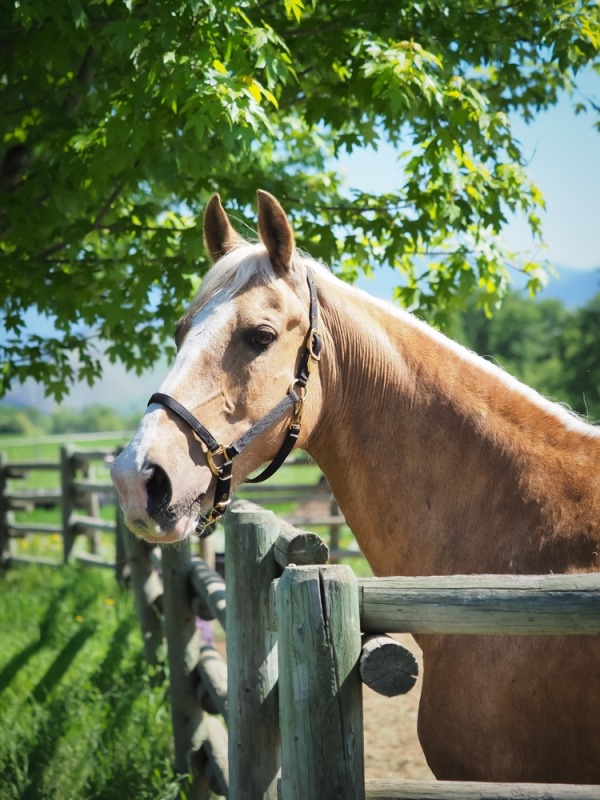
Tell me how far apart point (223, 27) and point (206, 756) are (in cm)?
389

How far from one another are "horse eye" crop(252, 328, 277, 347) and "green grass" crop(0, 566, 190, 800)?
267 centimetres

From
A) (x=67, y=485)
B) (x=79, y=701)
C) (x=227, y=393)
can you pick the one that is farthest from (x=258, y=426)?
(x=67, y=485)

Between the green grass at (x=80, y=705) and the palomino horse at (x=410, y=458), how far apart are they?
227 cm

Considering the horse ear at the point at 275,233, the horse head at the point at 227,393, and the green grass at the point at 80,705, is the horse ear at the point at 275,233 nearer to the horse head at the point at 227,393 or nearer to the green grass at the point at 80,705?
the horse head at the point at 227,393

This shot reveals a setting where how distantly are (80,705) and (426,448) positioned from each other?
12.0 feet

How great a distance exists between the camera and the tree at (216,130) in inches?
145

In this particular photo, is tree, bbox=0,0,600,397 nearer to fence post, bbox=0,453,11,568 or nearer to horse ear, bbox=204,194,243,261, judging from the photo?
horse ear, bbox=204,194,243,261

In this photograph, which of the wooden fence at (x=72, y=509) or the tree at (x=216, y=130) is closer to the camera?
the tree at (x=216, y=130)

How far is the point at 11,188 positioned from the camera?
16.4ft

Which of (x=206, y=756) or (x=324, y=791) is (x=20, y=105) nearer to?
(x=206, y=756)

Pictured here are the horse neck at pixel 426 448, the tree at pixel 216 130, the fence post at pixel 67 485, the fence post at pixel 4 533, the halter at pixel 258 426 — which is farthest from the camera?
the fence post at pixel 4 533

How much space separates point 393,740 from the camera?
5.38 meters

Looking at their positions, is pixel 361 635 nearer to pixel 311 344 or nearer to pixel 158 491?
pixel 158 491

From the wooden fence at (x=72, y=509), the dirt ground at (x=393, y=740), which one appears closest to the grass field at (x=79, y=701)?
the dirt ground at (x=393, y=740)
